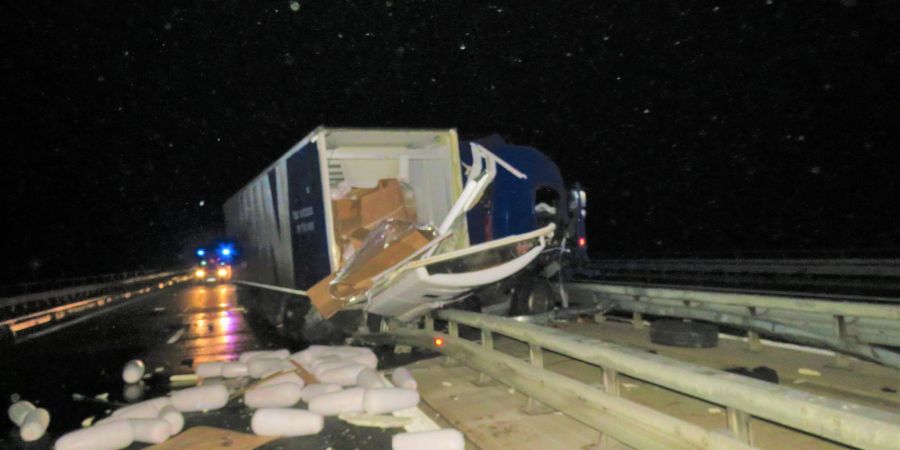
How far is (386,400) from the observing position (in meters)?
6.04

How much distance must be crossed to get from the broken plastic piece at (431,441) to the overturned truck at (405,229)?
8.67 ft

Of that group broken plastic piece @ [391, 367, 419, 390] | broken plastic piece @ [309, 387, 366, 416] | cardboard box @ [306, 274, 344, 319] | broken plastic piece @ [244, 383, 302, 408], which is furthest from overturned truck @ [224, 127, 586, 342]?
broken plastic piece @ [244, 383, 302, 408]

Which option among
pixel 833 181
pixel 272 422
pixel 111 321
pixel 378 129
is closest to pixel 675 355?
pixel 272 422

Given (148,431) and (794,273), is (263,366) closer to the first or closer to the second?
(148,431)

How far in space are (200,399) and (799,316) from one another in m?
5.72

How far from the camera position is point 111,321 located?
19641 millimetres

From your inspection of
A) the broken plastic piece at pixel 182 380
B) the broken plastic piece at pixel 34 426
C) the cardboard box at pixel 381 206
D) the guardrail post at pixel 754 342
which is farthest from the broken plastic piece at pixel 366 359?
the guardrail post at pixel 754 342

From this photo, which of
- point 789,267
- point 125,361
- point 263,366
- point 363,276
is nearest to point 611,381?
point 363,276

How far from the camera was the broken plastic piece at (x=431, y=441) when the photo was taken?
15.9 feet

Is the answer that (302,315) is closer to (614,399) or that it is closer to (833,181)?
(614,399)

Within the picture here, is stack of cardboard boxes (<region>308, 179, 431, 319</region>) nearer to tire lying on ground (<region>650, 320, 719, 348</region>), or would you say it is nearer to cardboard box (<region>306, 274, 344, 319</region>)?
cardboard box (<region>306, 274, 344, 319</region>)

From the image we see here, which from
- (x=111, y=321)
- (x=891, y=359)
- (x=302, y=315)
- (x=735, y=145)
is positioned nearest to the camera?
(x=891, y=359)

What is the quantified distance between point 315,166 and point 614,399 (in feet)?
19.1

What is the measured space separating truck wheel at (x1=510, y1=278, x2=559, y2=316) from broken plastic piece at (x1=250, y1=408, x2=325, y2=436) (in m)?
5.02
